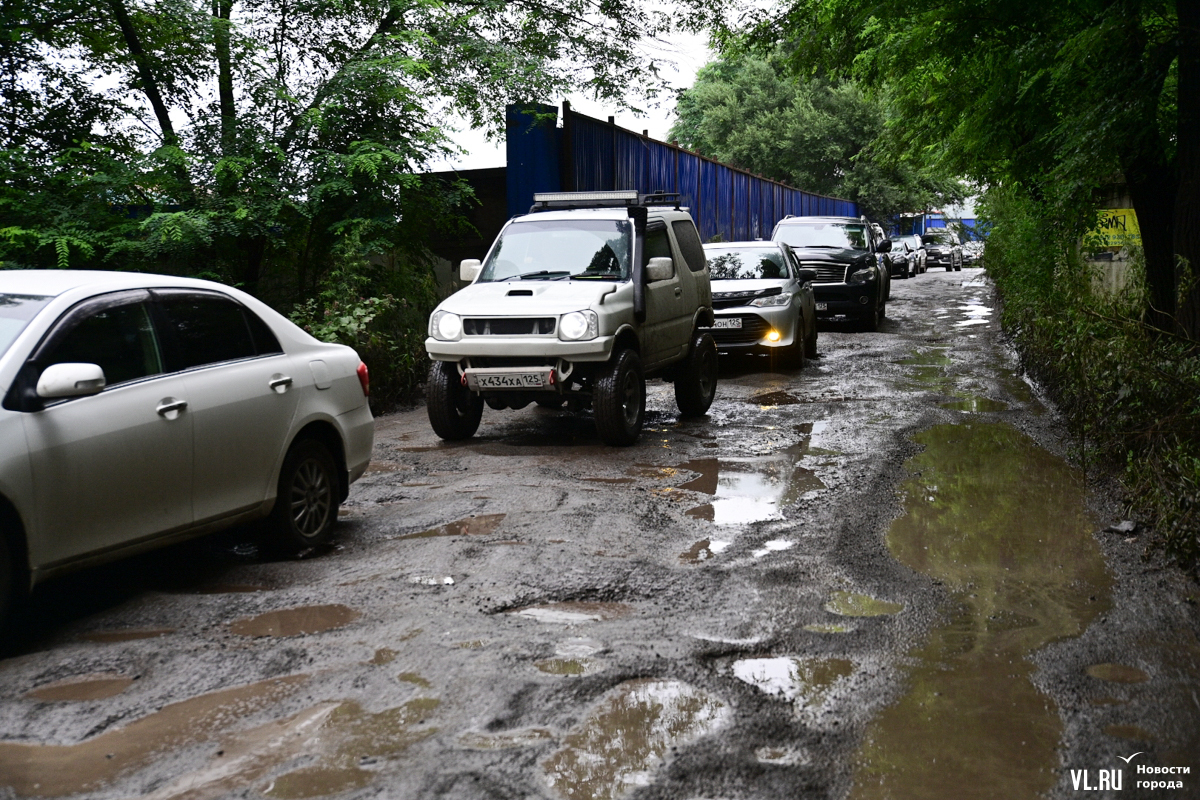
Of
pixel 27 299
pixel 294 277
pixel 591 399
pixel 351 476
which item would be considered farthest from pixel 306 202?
pixel 27 299

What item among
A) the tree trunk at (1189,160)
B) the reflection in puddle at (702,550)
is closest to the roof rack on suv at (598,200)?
the tree trunk at (1189,160)

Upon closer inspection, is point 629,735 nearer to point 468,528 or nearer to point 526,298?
point 468,528

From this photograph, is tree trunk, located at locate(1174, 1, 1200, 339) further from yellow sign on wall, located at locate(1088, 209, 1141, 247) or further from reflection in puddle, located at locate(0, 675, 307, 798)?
reflection in puddle, located at locate(0, 675, 307, 798)

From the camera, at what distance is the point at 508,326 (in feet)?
30.7

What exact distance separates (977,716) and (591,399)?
575cm

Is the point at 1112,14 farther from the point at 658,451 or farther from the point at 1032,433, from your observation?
the point at 658,451

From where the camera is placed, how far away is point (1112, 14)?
7.87 metres

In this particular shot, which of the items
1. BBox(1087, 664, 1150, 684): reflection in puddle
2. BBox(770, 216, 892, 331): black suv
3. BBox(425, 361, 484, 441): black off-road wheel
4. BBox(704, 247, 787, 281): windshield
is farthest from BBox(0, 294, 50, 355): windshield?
BBox(770, 216, 892, 331): black suv

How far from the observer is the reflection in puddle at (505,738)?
3684 millimetres

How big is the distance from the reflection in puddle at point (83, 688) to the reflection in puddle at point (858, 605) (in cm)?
297

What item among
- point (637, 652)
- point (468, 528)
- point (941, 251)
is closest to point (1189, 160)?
point (468, 528)

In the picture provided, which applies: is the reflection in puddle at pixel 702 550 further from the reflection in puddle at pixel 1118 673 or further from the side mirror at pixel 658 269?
the side mirror at pixel 658 269

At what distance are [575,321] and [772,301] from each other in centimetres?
647

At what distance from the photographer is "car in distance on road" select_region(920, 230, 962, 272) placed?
54.2 metres
